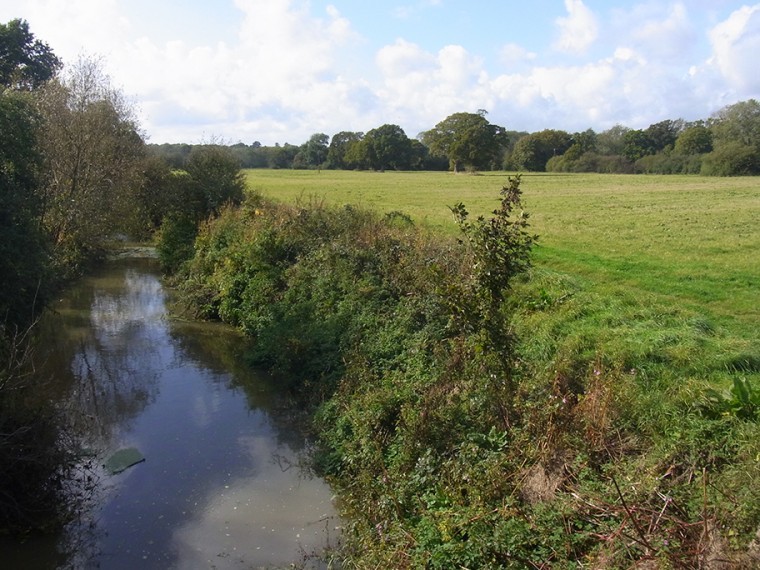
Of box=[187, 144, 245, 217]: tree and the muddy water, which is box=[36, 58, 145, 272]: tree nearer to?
box=[187, 144, 245, 217]: tree

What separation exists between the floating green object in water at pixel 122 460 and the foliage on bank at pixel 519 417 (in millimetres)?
3257

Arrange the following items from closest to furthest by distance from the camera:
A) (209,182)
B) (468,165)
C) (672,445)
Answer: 1. (672,445)
2. (209,182)
3. (468,165)

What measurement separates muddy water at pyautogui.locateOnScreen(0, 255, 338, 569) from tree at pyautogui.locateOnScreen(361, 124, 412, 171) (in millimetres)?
83429

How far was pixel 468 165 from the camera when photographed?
295 ft

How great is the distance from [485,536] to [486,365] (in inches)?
137

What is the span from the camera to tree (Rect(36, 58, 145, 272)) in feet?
78.4

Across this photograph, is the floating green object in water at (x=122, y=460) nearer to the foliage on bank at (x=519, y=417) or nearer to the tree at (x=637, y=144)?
the foliage on bank at (x=519, y=417)

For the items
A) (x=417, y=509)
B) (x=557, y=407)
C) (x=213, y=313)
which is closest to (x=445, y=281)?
(x=557, y=407)

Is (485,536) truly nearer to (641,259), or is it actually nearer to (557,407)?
(557,407)

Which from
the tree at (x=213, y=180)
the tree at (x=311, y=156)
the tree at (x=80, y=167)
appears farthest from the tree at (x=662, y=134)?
the tree at (x=80, y=167)

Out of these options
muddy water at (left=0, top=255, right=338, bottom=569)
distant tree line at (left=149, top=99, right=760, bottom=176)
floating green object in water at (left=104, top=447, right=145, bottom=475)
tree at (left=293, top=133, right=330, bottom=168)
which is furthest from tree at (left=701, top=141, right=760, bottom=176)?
floating green object in water at (left=104, top=447, right=145, bottom=475)

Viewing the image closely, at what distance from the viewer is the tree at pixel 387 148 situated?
99062 mm

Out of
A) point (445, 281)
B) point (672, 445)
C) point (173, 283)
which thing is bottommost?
point (173, 283)

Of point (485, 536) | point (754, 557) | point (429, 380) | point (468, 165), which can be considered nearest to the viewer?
point (754, 557)
